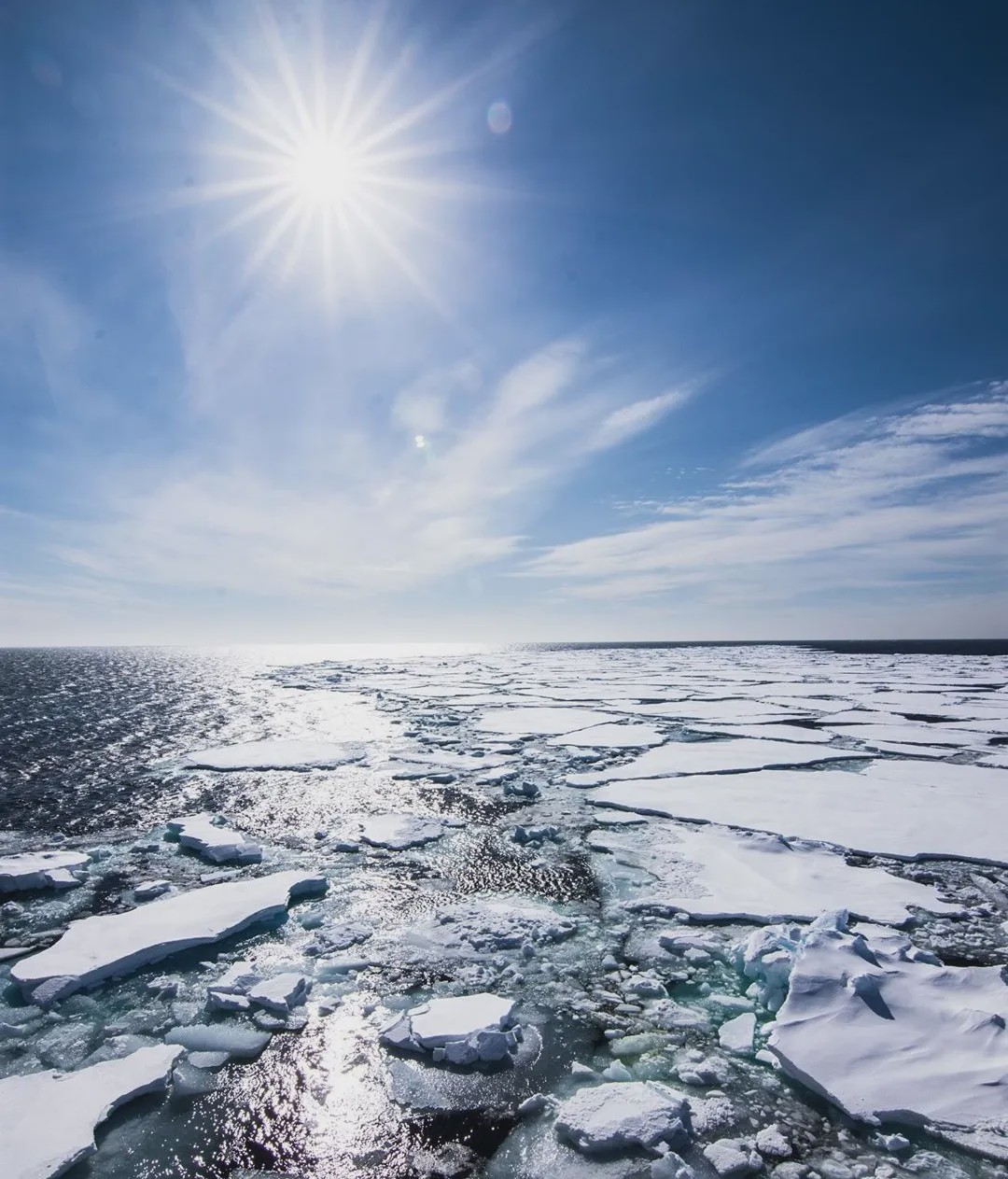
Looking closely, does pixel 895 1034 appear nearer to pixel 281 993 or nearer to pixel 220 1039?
pixel 281 993

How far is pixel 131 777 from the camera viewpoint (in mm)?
10375

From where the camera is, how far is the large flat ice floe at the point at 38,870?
5.47 m

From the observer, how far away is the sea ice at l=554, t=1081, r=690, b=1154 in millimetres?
2449

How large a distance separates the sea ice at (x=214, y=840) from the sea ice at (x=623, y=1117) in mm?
4392

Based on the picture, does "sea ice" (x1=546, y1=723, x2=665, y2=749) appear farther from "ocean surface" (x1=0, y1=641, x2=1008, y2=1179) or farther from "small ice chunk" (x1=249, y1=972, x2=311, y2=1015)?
"small ice chunk" (x1=249, y1=972, x2=311, y2=1015)

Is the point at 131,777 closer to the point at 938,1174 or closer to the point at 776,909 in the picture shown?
the point at 776,909

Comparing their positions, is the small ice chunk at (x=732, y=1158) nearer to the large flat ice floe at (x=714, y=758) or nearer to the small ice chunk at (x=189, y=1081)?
the small ice chunk at (x=189, y=1081)

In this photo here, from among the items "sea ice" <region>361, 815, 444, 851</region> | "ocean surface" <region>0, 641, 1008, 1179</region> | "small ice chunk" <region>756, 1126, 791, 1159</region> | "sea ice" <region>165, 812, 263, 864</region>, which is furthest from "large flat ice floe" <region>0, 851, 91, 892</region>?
"small ice chunk" <region>756, 1126, 791, 1159</region>

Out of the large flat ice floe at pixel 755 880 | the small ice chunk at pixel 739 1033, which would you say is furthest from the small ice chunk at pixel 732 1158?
the large flat ice floe at pixel 755 880

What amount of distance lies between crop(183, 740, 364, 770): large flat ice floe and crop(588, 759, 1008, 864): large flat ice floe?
5.32 meters

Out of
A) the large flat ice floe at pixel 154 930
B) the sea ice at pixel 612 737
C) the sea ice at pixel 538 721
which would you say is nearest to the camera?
the large flat ice floe at pixel 154 930

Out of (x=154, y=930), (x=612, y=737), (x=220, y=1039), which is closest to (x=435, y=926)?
(x=220, y=1039)

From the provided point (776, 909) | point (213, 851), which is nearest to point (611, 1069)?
point (776, 909)

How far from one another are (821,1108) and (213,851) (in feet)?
18.4
